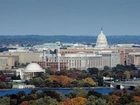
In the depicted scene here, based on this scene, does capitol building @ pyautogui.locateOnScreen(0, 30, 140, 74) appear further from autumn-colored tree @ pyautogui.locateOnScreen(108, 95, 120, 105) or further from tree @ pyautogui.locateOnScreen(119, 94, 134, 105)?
tree @ pyautogui.locateOnScreen(119, 94, 134, 105)

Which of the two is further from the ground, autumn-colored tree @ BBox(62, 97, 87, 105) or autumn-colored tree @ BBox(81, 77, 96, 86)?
autumn-colored tree @ BBox(62, 97, 87, 105)

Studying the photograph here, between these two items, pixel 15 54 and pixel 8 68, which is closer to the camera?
pixel 8 68

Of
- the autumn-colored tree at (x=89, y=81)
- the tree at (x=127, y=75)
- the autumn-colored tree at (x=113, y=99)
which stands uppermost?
the autumn-colored tree at (x=113, y=99)

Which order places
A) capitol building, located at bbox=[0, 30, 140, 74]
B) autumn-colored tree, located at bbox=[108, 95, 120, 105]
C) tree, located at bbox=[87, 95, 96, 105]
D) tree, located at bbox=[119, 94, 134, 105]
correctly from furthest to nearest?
capitol building, located at bbox=[0, 30, 140, 74]
tree, located at bbox=[119, 94, 134, 105]
autumn-colored tree, located at bbox=[108, 95, 120, 105]
tree, located at bbox=[87, 95, 96, 105]

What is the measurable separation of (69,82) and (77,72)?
1140 centimetres

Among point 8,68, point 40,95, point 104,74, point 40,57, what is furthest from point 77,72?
point 40,95

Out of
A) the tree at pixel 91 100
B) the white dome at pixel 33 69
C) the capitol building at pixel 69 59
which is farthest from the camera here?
the capitol building at pixel 69 59

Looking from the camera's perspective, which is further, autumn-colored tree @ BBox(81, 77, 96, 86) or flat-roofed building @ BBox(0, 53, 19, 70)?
flat-roofed building @ BBox(0, 53, 19, 70)

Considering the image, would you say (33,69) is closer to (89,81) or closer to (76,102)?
(89,81)

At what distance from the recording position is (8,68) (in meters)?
82.9

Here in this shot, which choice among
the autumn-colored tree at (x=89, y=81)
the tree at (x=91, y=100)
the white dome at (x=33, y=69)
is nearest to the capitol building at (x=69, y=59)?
the white dome at (x=33, y=69)

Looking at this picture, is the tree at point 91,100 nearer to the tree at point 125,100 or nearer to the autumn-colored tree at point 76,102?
the autumn-colored tree at point 76,102

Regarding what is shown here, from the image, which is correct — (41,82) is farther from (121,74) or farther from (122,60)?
(122,60)

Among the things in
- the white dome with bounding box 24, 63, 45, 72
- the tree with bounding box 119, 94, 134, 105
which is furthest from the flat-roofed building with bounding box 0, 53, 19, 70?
the tree with bounding box 119, 94, 134, 105
